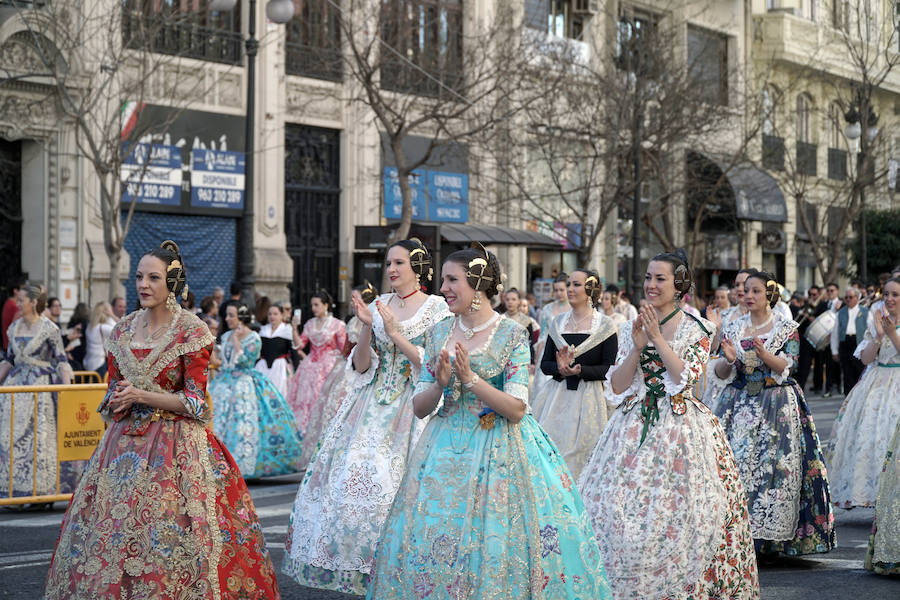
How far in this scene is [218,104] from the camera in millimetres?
24406

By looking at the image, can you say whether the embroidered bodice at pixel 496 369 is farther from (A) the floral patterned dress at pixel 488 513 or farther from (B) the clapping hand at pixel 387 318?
(B) the clapping hand at pixel 387 318

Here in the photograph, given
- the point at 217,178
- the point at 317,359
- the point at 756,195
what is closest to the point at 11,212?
the point at 217,178

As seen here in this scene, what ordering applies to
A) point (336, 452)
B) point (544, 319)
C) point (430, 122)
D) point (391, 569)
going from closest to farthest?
1. point (391, 569)
2. point (336, 452)
3. point (544, 319)
4. point (430, 122)

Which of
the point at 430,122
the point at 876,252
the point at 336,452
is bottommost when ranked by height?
the point at 336,452

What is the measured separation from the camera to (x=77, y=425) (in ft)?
39.6

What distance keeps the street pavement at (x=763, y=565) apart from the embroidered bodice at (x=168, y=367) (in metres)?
1.92

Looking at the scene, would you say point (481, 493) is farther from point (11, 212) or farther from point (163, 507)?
point (11, 212)

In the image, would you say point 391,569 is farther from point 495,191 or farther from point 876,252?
point 876,252

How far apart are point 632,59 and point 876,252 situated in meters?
15.4

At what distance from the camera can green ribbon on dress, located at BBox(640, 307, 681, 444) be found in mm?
6984

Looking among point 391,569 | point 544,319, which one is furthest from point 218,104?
point 391,569

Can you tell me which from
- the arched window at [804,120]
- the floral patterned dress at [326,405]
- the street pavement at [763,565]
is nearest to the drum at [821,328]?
the floral patterned dress at [326,405]

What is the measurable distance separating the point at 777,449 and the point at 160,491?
4418 millimetres

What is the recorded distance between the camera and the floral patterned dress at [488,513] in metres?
5.52
